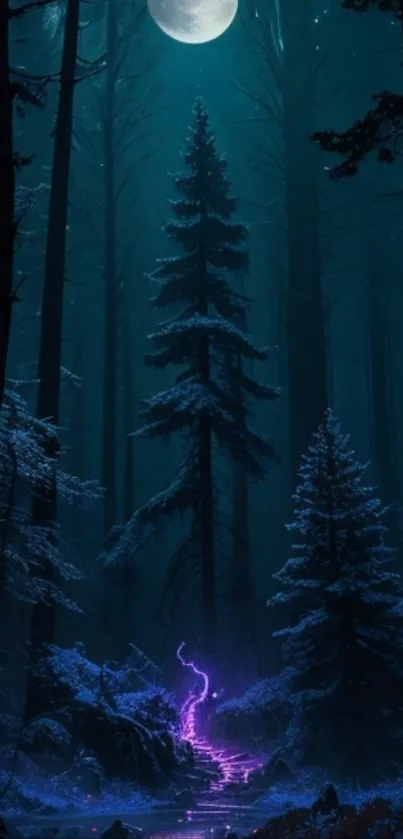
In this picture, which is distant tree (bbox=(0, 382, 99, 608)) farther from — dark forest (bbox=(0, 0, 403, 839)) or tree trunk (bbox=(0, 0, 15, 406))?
tree trunk (bbox=(0, 0, 15, 406))

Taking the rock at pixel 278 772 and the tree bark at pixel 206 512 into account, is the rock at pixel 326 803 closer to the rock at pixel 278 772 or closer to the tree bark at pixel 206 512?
the rock at pixel 278 772

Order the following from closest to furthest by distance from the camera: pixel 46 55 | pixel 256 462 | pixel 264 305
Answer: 1. pixel 256 462
2. pixel 46 55
3. pixel 264 305

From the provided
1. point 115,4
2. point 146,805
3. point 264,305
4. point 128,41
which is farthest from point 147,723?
point 264,305

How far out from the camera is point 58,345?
12609mm

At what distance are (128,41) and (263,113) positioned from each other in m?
13.5

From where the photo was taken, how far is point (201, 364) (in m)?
14.6

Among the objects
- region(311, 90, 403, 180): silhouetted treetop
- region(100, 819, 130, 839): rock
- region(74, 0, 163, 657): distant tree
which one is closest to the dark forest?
region(311, 90, 403, 180): silhouetted treetop

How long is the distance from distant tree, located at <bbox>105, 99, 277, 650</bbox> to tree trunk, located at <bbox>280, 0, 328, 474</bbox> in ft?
3.44

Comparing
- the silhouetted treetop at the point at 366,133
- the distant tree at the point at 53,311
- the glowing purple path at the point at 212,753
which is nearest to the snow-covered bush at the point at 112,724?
the glowing purple path at the point at 212,753

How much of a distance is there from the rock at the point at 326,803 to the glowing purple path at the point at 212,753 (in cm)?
264

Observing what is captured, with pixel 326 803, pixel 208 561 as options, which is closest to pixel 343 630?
pixel 326 803

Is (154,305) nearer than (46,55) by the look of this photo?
Yes

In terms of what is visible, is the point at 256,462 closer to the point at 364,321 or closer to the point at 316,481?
the point at 316,481

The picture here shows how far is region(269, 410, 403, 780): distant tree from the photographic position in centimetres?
954
